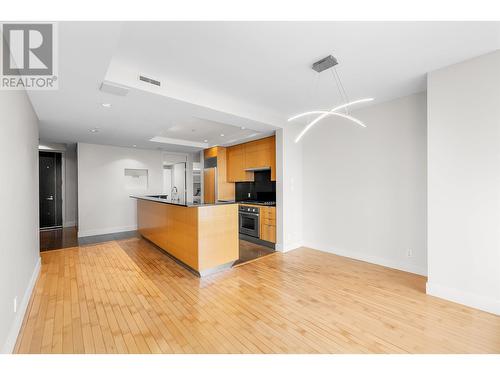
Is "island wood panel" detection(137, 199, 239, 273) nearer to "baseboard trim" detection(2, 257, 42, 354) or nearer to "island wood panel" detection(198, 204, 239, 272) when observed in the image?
"island wood panel" detection(198, 204, 239, 272)

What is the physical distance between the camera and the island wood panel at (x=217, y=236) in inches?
131

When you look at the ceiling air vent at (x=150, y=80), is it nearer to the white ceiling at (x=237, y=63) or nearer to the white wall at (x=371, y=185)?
the white ceiling at (x=237, y=63)

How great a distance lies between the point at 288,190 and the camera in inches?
182

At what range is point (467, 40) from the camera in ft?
7.04

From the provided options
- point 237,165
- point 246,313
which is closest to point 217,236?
point 246,313

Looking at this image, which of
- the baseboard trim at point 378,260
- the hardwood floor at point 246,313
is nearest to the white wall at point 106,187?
the hardwood floor at point 246,313

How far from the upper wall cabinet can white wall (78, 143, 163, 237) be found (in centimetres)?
280

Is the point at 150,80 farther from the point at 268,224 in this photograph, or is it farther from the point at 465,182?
the point at 465,182

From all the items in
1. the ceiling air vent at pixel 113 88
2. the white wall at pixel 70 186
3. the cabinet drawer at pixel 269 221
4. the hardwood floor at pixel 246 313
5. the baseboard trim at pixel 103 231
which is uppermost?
the ceiling air vent at pixel 113 88

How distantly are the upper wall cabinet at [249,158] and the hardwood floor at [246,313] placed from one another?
98.5 inches

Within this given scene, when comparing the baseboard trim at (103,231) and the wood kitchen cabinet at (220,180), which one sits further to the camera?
the wood kitchen cabinet at (220,180)

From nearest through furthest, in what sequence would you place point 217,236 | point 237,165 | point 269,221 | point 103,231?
point 217,236 < point 269,221 < point 237,165 < point 103,231

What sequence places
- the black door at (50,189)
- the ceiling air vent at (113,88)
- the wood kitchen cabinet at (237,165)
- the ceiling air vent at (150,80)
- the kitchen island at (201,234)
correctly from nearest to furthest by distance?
1. the ceiling air vent at (113,88)
2. the ceiling air vent at (150,80)
3. the kitchen island at (201,234)
4. the wood kitchen cabinet at (237,165)
5. the black door at (50,189)

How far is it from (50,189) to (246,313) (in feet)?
26.2
